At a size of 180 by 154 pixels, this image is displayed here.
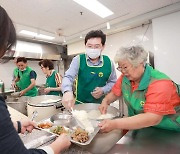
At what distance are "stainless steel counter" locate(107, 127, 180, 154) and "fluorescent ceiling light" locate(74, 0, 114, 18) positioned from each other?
10.3 feet

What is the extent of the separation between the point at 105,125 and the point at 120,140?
178 millimetres

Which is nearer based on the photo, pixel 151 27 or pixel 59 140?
pixel 59 140

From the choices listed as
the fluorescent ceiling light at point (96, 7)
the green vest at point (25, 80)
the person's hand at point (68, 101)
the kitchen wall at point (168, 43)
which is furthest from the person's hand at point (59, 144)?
the kitchen wall at point (168, 43)

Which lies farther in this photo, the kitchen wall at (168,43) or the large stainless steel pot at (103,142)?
the kitchen wall at (168,43)

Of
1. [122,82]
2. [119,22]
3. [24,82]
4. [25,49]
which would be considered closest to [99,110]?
[122,82]

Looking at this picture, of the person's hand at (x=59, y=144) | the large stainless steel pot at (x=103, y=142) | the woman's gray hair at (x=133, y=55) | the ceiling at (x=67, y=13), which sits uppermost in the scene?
the ceiling at (x=67, y=13)

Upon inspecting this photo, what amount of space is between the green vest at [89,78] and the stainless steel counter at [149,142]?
2.54 ft

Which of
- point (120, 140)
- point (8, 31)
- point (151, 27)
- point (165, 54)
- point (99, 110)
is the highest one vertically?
point (151, 27)

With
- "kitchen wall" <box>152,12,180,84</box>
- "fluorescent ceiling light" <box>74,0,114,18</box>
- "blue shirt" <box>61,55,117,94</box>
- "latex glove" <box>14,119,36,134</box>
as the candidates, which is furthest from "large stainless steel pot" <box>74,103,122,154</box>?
"kitchen wall" <box>152,12,180,84</box>

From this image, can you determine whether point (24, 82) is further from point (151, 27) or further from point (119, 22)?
point (151, 27)

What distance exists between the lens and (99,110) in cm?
144

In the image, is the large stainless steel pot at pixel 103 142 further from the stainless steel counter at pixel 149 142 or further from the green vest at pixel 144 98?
the green vest at pixel 144 98

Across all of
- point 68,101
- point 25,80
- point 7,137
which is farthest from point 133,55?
point 25,80

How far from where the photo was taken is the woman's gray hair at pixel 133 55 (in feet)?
3.72
